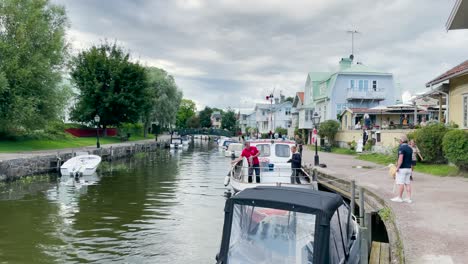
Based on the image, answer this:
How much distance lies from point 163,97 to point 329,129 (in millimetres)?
35174

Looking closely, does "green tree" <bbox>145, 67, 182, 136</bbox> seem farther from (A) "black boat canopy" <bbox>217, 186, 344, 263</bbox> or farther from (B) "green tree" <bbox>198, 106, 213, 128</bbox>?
(B) "green tree" <bbox>198, 106, 213, 128</bbox>

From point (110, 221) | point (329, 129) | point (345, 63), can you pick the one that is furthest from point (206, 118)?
point (110, 221)

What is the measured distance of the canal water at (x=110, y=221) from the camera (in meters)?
10.8

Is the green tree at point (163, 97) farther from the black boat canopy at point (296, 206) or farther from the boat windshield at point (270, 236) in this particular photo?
the boat windshield at point (270, 236)

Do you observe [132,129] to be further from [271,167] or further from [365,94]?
[271,167]

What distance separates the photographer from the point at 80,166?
26.5m

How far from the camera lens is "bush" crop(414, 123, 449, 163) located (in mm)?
19781

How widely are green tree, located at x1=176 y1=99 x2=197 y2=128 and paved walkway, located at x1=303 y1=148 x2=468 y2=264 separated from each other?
142536mm

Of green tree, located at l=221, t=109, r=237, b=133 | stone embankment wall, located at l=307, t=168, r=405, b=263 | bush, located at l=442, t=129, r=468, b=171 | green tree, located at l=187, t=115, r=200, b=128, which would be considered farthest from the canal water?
green tree, located at l=187, t=115, r=200, b=128

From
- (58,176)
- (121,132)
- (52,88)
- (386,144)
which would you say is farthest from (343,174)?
(121,132)

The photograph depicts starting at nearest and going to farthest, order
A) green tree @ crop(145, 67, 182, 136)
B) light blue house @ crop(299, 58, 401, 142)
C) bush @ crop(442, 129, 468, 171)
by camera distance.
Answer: bush @ crop(442, 129, 468, 171), light blue house @ crop(299, 58, 401, 142), green tree @ crop(145, 67, 182, 136)

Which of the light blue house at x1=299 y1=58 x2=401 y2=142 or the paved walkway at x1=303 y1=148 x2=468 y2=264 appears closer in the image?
the paved walkway at x1=303 y1=148 x2=468 y2=264

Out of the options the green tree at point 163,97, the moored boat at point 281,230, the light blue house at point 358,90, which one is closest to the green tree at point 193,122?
the green tree at point 163,97

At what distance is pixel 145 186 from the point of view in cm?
2309
